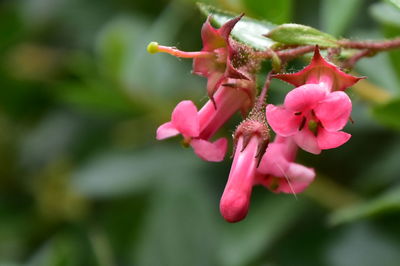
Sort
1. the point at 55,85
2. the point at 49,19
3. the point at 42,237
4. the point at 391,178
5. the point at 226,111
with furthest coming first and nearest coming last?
the point at 49,19 → the point at 55,85 → the point at 42,237 → the point at 391,178 → the point at 226,111

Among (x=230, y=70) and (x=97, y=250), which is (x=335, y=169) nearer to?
(x=97, y=250)

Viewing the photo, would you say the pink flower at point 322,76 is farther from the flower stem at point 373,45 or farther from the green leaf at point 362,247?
the green leaf at point 362,247

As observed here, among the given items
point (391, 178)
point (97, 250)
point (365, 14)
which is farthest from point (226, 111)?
point (365, 14)

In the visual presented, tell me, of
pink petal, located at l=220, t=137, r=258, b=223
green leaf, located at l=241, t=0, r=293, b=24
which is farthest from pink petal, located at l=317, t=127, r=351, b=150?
green leaf, located at l=241, t=0, r=293, b=24

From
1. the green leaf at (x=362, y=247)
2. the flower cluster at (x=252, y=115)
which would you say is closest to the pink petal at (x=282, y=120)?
the flower cluster at (x=252, y=115)

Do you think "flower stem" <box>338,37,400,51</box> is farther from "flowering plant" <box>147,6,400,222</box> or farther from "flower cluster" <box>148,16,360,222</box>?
"flower cluster" <box>148,16,360,222</box>

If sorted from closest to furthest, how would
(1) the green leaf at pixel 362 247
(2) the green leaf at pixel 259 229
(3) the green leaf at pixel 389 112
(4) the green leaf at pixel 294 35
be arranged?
(4) the green leaf at pixel 294 35
(3) the green leaf at pixel 389 112
(1) the green leaf at pixel 362 247
(2) the green leaf at pixel 259 229
